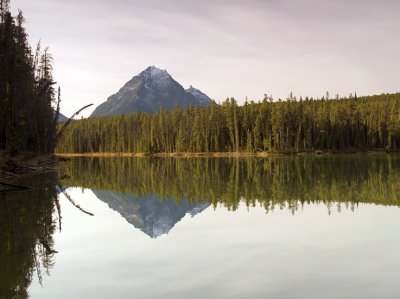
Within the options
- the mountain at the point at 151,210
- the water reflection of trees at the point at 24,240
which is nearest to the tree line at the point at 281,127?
the mountain at the point at 151,210

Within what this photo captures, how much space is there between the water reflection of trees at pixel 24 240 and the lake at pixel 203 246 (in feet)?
0.13

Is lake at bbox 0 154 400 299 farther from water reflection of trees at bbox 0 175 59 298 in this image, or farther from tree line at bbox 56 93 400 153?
tree line at bbox 56 93 400 153

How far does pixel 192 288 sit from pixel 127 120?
186 metres

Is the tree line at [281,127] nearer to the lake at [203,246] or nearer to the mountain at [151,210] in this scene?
the mountain at [151,210]

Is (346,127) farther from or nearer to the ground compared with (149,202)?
farther from the ground

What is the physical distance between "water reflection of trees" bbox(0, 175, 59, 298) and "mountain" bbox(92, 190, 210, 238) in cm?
434

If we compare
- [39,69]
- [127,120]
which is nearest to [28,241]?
[39,69]

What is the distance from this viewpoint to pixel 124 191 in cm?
3956

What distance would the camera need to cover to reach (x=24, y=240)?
1781 centimetres

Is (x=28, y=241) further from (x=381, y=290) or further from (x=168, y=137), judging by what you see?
(x=168, y=137)

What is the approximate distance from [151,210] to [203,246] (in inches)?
460

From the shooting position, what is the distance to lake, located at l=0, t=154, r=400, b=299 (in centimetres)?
1220

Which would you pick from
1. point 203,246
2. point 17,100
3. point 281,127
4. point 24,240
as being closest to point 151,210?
point 24,240

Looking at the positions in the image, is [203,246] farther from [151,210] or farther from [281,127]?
[281,127]
